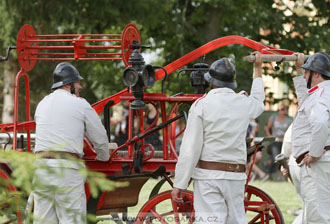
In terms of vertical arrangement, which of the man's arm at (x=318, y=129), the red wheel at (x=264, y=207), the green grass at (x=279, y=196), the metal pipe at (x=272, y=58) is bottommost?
the green grass at (x=279, y=196)

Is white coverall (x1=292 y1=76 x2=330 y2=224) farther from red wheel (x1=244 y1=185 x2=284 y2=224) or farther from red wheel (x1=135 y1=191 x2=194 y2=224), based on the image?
red wheel (x1=135 y1=191 x2=194 y2=224)

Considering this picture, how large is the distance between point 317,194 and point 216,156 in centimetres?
115

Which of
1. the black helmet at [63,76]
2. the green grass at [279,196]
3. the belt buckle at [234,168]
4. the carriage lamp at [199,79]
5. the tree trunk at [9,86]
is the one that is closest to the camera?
the belt buckle at [234,168]

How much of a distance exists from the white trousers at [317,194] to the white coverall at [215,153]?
0.85m

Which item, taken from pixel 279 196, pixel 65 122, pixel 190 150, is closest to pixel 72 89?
pixel 65 122

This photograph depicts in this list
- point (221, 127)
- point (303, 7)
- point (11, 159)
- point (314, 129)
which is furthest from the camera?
point (303, 7)

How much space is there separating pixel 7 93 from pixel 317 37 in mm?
8203

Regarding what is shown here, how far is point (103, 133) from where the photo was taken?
5480 millimetres

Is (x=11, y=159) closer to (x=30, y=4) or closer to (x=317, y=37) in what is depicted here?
(x=30, y=4)

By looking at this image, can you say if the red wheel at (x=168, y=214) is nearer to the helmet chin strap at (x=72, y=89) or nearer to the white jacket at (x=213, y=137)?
the white jacket at (x=213, y=137)

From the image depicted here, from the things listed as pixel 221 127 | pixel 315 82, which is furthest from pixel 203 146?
pixel 315 82

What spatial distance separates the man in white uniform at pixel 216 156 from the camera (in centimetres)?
477

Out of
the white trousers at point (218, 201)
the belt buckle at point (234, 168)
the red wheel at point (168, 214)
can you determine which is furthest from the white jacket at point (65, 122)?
the belt buckle at point (234, 168)

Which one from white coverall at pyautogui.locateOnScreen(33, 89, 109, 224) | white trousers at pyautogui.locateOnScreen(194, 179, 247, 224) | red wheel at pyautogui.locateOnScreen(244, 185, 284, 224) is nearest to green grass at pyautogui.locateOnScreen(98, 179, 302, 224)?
red wheel at pyautogui.locateOnScreen(244, 185, 284, 224)
